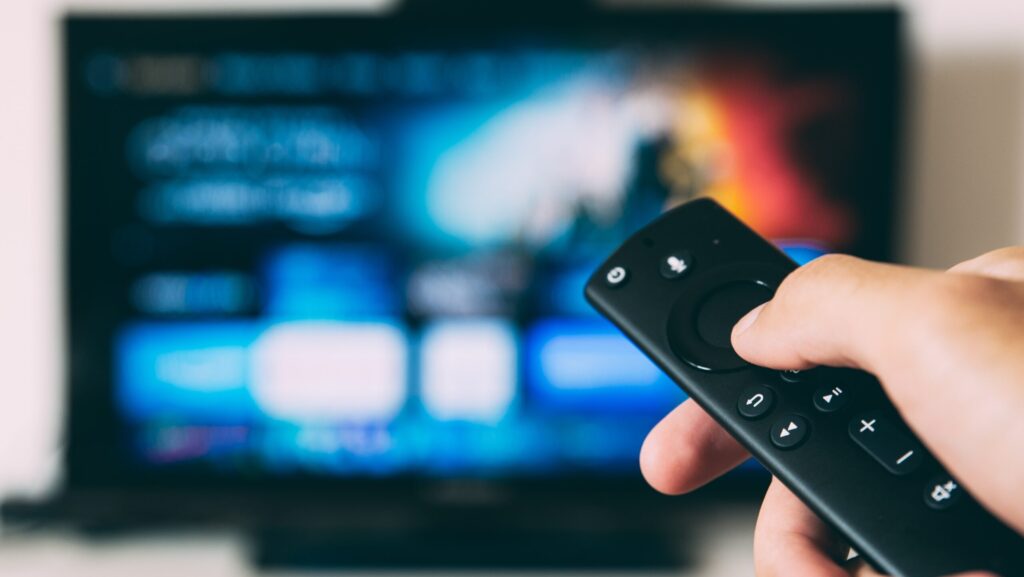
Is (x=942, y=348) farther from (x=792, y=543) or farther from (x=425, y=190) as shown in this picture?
(x=425, y=190)

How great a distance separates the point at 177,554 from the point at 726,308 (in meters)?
0.93

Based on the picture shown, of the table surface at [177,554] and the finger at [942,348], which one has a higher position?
the finger at [942,348]

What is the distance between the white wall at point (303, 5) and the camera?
1.24 m

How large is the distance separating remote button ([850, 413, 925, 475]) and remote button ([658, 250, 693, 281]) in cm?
13

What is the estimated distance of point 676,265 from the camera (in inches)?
21.1

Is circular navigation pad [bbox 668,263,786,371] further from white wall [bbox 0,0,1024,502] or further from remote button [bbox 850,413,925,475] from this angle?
white wall [bbox 0,0,1024,502]

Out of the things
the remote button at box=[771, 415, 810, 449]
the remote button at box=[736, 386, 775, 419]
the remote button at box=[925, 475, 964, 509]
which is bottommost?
the remote button at box=[925, 475, 964, 509]

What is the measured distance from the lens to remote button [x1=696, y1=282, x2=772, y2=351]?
1.65 ft

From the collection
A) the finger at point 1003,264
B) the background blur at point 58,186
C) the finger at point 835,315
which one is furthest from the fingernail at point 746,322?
the background blur at point 58,186

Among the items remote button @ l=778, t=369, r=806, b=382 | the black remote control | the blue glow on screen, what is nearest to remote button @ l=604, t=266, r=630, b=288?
the black remote control

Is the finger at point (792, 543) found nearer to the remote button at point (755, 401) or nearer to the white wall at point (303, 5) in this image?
the remote button at point (755, 401)

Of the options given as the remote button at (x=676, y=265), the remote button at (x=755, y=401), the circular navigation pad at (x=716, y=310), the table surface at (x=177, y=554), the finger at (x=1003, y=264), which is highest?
the finger at (x=1003, y=264)

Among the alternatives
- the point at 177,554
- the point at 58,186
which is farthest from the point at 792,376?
the point at 58,186

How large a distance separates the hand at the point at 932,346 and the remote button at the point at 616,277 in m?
0.09
